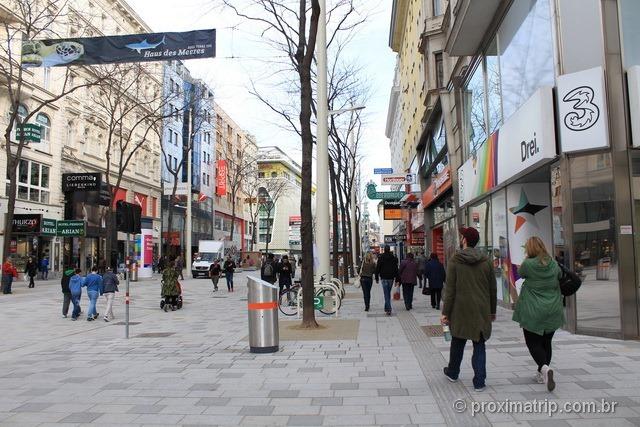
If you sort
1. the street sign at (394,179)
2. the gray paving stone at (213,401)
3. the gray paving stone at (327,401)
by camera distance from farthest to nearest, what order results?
1. the street sign at (394,179)
2. the gray paving stone at (213,401)
3. the gray paving stone at (327,401)

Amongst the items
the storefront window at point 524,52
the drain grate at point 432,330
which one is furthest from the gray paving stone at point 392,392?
the storefront window at point 524,52

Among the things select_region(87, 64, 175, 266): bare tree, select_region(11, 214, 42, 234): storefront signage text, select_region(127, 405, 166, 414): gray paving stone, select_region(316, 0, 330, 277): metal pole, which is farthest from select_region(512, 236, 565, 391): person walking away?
select_region(11, 214, 42, 234): storefront signage text

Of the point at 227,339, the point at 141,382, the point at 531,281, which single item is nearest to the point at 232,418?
the point at 141,382

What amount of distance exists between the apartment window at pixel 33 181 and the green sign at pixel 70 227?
2.17 metres

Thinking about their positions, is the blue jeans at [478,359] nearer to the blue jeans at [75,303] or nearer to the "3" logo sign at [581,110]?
the "3" logo sign at [581,110]

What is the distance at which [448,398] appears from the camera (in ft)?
19.3

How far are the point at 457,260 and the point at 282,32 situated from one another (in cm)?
1150

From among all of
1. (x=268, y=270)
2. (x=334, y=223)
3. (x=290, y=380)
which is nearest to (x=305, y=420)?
(x=290, y=380)

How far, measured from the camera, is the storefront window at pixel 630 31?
30.8 ft

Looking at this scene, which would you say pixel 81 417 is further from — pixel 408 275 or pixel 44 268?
pixel 44 268

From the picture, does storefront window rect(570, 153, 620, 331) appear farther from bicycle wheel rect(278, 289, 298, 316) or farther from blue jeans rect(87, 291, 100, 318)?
blue jeans rect(87, 291, 100, 318)

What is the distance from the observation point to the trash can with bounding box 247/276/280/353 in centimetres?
896

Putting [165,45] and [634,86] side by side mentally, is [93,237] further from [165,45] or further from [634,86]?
[634,86]

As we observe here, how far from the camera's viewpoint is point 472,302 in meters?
6.01
